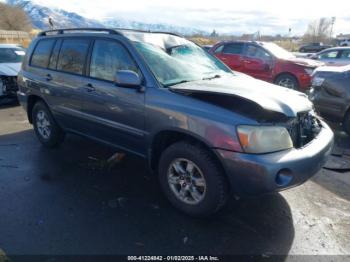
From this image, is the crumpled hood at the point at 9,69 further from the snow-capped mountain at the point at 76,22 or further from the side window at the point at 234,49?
the side window at the point at 234,49

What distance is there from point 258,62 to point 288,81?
1.14 m

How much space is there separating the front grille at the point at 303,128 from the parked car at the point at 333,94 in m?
2.45

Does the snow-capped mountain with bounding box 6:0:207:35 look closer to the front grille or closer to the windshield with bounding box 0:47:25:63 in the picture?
the windshield with bounding box 0:47:25:63

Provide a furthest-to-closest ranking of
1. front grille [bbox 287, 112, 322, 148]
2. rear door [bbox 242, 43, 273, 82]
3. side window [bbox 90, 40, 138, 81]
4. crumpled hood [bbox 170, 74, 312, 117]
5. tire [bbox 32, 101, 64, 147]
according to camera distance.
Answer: rear door [bbox 242, 43, 273, 82] → tire [bbox 32, 101, 64, 147] → side window [bbox 90, 40, 138, 81] → front grille [bbox 287, 112, 322, 148] → crumpled hood [bbox 170, 74, 312, 117]

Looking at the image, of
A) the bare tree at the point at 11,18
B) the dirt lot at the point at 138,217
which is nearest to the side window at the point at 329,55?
the dirt lot at the point at 138,217

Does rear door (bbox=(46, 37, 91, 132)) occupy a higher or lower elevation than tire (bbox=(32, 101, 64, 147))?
higher

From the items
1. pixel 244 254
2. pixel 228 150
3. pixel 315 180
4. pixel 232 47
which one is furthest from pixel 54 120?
pixel 232 47

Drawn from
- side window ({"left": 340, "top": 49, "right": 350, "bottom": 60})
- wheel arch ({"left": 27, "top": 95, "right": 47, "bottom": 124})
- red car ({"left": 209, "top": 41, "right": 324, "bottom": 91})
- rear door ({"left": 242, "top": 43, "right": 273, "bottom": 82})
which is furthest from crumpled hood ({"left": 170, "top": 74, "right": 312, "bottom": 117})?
side window ({"left": 340, "top": 49, "right": 350, "bottom": 60})

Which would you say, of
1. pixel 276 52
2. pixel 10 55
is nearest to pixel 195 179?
pixel 276 52

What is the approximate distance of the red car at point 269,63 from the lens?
9.91m

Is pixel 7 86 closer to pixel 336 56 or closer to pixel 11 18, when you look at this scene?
pixel 336 56

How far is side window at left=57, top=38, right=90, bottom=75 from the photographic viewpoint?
4.30 meters

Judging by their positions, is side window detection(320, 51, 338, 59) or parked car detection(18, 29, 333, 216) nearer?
parked car detection(18, 29, 333, 216)

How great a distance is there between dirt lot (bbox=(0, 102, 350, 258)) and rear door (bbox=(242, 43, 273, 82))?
20.3ft
